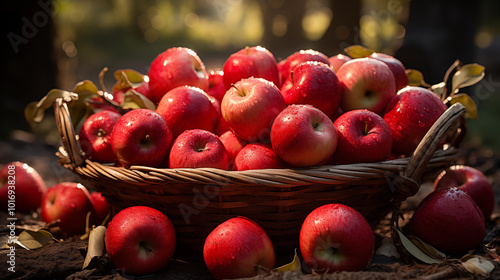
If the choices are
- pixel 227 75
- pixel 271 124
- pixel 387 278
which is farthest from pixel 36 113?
pixel 387 278

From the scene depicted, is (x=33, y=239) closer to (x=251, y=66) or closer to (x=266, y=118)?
(x=266, y=118)

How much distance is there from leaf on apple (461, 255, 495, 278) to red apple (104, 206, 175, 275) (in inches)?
47.4

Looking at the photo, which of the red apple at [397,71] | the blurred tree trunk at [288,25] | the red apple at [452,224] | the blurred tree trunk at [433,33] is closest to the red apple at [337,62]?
the red apple at [397,71]

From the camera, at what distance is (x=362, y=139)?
180 centimetres

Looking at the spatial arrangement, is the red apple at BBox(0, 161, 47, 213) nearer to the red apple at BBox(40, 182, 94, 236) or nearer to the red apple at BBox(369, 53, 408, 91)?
the red apple at BBox(40, 182, 94, 236)

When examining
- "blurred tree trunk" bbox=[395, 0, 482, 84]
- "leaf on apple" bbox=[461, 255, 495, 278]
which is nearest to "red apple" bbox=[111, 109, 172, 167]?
"leaf on apple" bbox=[461, 255, 495, 278]

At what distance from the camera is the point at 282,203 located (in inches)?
67.7

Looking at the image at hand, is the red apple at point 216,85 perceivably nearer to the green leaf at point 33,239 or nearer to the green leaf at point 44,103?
the green leaf at point 44,103

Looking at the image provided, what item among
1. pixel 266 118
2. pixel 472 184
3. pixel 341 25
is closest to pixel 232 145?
pixel 266 118

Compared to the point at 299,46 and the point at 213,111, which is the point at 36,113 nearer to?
the point at 213,111

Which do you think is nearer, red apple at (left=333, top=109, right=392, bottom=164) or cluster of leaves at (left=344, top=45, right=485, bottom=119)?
red apple at (left=333, top=109, right=392, bottom=164)

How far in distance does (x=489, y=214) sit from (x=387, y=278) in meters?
1.15

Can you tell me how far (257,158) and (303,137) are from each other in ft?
0.79

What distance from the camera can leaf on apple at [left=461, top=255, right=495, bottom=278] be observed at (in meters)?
1.51
